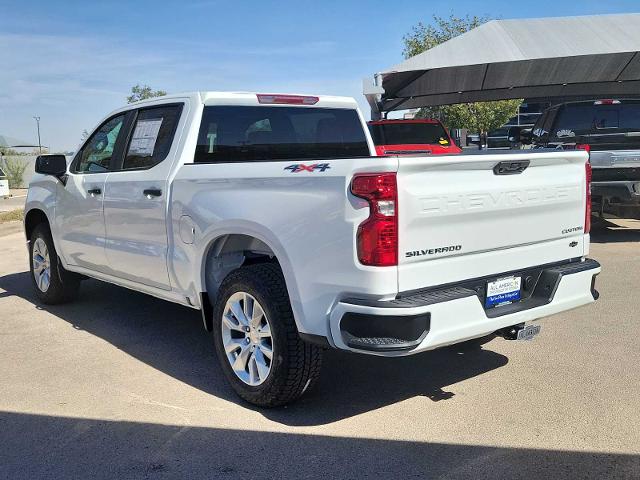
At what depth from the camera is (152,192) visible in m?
4.52

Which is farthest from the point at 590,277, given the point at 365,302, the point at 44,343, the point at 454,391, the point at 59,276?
the point at 59,276

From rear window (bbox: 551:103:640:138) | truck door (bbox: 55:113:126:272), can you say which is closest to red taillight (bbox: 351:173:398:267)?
truck door (bbox: 55:113:126:272)

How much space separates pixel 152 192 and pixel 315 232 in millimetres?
1710

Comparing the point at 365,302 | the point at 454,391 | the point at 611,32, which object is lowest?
the point at 454,391

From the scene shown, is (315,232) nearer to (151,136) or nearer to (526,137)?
(151,136)

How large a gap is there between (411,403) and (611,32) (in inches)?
505

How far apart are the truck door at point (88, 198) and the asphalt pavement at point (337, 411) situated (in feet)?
2.41

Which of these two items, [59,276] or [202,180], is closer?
[202,180]

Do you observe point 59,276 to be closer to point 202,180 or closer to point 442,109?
point 202,180

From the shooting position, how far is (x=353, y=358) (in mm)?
4758

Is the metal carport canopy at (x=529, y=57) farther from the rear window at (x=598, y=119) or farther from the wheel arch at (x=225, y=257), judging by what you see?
the wheel arch at (x=225, y=257)

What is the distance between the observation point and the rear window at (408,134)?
12.0 meters

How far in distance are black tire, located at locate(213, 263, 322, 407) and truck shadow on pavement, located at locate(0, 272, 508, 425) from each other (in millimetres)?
152

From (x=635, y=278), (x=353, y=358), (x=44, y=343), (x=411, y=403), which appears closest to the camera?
(x=411, y=403)
